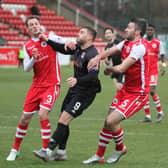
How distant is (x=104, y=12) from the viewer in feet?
229

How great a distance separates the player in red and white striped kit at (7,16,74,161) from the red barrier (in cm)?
2725

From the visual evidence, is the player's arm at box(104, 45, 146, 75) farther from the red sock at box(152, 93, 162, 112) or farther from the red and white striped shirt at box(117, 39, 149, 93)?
the red sock at box(152, 93, 162, 112)

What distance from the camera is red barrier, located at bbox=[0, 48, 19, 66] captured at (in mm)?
35719

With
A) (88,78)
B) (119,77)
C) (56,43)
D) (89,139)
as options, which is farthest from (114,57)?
(88,78)

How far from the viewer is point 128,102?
8.15m

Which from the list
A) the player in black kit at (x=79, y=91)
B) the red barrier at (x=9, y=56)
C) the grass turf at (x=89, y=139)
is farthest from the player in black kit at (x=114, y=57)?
the red barrier at (x=9, y=56)

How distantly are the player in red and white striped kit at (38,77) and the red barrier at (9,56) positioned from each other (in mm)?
27250

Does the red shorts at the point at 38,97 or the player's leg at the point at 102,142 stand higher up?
the red shorts at the point at 38,97

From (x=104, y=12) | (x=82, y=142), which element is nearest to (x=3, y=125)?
(x=82, y=142)

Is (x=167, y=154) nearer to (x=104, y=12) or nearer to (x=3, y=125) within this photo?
(x=3, y=125)

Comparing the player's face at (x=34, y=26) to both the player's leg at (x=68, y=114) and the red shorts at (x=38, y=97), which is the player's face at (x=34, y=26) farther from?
the player's leg at (x=68, y=114)

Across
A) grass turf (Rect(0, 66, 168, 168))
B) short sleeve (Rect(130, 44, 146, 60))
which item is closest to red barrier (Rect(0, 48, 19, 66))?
grass turf (Rect(0, 66, 168, 168))

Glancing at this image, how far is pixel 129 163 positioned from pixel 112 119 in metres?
0.77

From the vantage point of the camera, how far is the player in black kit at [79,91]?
8117mm
